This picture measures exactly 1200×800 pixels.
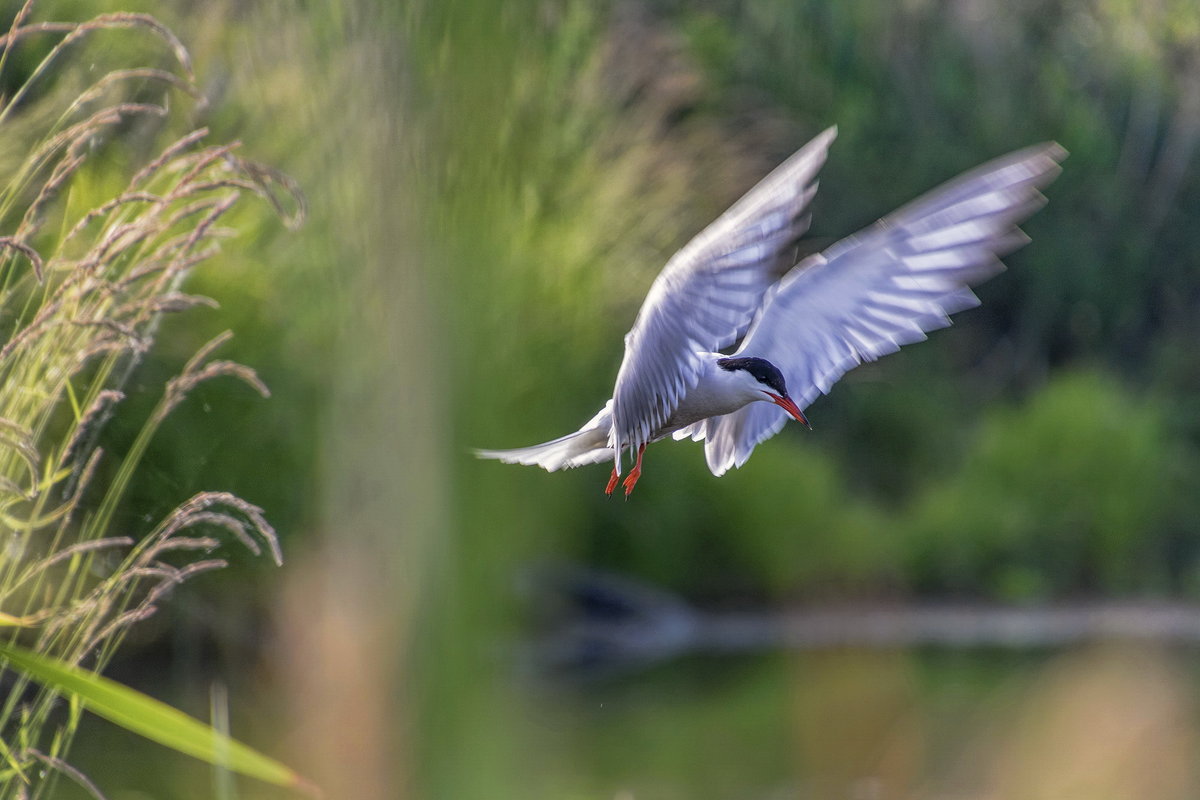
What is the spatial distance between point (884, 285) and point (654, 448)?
23.3 feet

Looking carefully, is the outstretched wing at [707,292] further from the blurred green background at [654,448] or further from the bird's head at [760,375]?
the bird's head at [760,375]

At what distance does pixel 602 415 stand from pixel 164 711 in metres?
1.25

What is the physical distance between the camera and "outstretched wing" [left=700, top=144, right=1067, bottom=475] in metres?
1.98

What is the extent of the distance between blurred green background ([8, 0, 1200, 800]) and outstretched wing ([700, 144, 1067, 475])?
1.06ft

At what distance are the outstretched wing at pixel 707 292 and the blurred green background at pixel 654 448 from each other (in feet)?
0.27

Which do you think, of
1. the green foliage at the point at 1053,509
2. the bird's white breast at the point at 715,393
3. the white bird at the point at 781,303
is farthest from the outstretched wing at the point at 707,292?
the green foliage at the point at 1053,509

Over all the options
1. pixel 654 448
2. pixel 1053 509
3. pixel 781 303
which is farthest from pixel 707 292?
pixel 1053 509


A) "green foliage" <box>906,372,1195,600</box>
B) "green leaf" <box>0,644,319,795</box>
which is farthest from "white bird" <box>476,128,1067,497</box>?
"green foliage" <box>906,372,1195,600</box>

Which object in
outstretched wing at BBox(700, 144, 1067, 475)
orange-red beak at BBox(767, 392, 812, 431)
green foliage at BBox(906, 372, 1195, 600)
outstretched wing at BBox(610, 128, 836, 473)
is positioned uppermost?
green foliage at BBox(906, 372, 1195, 600)

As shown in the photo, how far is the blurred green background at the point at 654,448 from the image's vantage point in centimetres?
66

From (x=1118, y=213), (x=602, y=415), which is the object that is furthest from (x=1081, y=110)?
(x=602, y=415)

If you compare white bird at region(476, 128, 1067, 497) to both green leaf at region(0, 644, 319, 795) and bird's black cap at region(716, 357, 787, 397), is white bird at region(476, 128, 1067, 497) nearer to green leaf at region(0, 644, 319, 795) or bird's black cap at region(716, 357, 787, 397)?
bird's black cap at region(716, 357, 787, 397)

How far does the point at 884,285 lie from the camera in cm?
230

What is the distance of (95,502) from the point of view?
394cm
